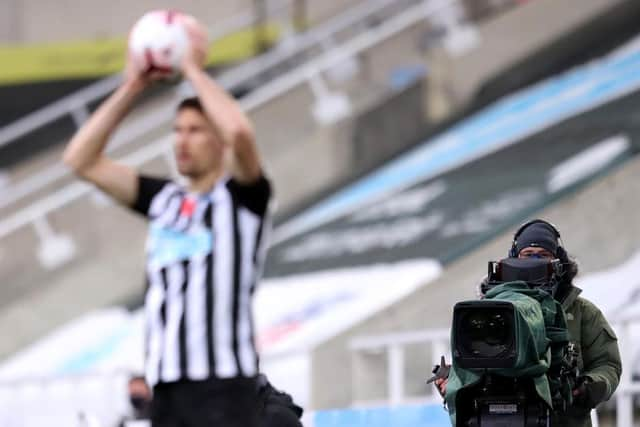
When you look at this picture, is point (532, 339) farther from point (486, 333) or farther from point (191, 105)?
point (191, 105)

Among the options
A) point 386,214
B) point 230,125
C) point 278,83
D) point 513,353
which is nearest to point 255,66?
point 278,83

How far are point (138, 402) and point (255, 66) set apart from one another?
1006cm

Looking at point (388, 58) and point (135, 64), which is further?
point (388, 58)

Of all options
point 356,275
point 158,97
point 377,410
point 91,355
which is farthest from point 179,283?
point 158,97

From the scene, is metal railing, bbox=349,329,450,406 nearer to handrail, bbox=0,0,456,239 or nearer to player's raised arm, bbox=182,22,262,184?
player's raised arm, bbox=182,22,262,184

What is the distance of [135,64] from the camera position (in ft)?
15.6

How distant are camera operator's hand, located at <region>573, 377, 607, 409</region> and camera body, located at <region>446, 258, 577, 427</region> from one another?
0.05m

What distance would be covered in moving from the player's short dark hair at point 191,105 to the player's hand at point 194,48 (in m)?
0.08

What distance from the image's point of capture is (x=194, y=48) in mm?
4816

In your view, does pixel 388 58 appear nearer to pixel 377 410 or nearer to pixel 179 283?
pixel 377 410

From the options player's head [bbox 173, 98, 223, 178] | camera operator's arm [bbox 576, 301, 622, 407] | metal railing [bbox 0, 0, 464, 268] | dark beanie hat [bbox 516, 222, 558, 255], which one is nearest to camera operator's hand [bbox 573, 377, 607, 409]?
camera operator's arm [bbox 576, 301, 622, 407]

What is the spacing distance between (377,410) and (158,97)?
1132 centimetres

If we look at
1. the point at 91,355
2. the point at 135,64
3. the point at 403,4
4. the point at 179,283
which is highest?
the point at 403,4

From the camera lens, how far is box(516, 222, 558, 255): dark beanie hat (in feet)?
20.7
